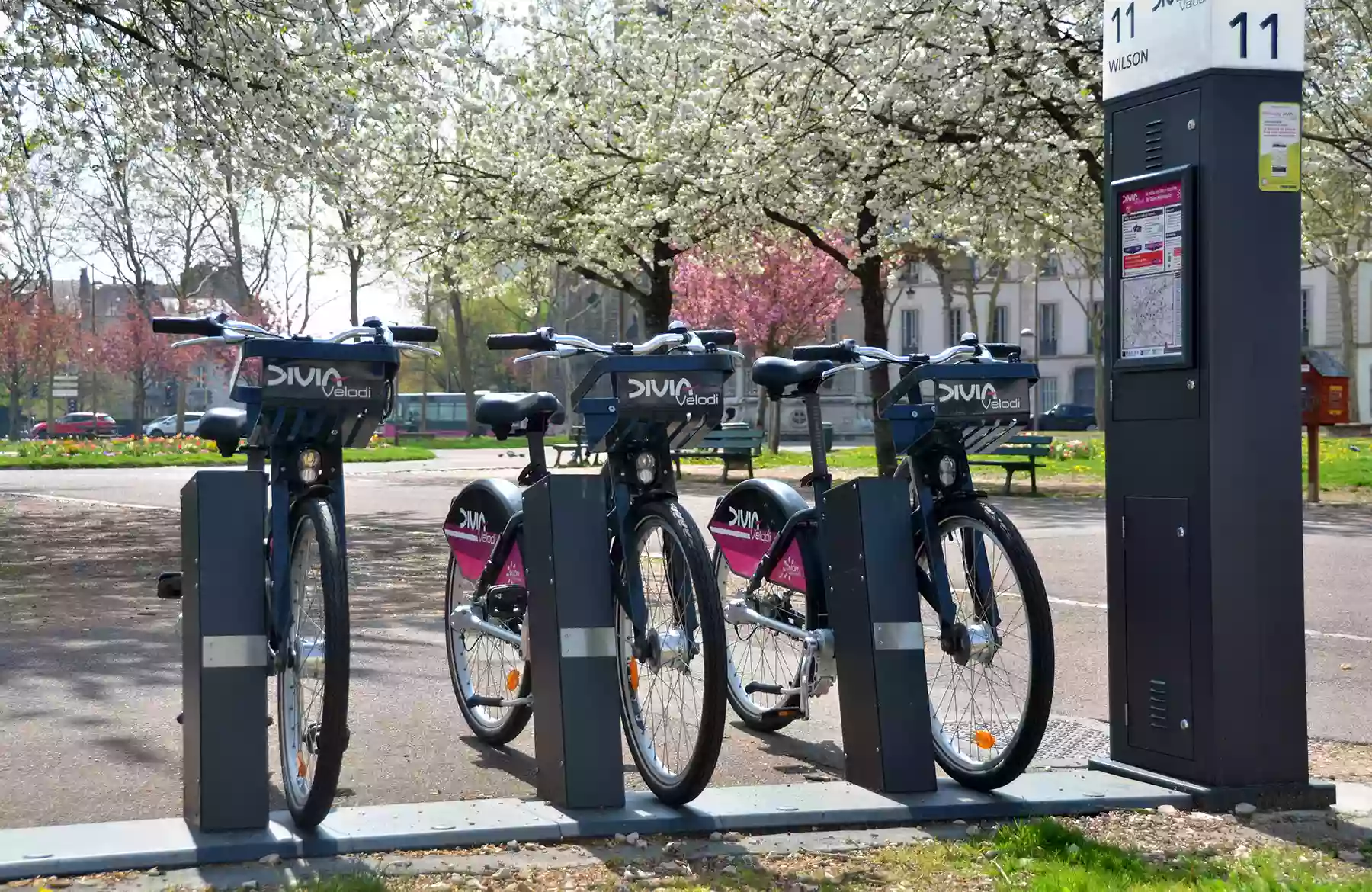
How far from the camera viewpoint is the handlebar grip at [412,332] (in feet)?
16.7

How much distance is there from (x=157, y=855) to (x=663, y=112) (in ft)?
61.6

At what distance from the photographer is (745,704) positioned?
238 inches

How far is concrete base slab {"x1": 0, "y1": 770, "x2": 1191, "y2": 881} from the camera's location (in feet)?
13.5

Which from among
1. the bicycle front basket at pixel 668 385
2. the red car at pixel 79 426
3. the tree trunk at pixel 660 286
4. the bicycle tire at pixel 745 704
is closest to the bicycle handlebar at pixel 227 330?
the bicycle front basket at pixel 668 385

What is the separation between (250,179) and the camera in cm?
1638

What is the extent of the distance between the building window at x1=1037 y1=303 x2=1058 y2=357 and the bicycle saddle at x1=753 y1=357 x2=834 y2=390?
221 feet

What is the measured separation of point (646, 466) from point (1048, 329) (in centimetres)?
6924

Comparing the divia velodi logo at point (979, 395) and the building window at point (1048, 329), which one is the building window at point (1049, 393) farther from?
the divia velodi logo at point (979, 395)

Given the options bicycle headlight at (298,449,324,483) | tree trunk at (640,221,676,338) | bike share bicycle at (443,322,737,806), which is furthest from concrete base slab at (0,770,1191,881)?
tree trunk at (640,221,676,338)

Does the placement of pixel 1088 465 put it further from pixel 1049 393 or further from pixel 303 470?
pixel 1049 393

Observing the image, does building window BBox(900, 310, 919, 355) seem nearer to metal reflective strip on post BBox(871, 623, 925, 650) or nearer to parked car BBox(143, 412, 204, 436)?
parked car BBox(143, 412, 204, 436)

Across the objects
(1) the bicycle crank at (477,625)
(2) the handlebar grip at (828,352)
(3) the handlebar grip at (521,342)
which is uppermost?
(3) the handlebar grip at (521,342)

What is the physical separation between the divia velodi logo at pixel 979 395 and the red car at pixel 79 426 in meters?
65.5

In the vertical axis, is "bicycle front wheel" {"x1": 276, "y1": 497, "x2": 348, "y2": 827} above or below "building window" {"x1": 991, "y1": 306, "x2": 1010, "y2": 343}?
below
